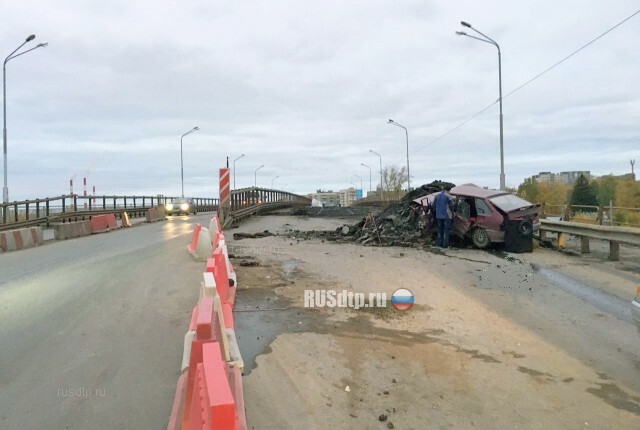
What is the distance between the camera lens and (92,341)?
498 cm

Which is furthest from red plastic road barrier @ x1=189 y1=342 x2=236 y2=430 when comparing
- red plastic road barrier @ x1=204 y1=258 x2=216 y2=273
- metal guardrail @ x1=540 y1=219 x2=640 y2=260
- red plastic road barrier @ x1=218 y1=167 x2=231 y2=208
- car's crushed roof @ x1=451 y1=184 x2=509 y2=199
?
red plastic road barrier @ x1=218 y1=167 x2=231 y2=208

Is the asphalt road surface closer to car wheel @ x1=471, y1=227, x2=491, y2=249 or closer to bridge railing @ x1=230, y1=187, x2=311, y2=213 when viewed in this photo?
car wheel @ x1=471, y1=227, x2=491, y2=249

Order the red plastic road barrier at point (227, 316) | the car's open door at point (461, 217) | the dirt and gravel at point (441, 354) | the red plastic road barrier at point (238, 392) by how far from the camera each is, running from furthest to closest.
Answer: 1. the car's open door at point (461, 217)
2. the red plastic road barrier at point (227, 316)
3. the dirt and gravel at point (441, 354)
4. the red plastic road barrier at point (238, 392)

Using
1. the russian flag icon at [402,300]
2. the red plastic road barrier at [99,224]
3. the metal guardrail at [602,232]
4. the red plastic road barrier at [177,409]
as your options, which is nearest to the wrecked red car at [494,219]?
the metal guardrail at [602,232]

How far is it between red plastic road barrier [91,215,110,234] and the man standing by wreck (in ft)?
42.7

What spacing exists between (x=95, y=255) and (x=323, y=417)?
8.83 meters

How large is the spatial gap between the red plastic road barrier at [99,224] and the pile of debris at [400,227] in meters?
9.51

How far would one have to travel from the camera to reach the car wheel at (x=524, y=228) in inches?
486

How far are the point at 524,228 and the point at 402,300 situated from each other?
279 inches

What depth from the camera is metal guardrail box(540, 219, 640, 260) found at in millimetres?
9969

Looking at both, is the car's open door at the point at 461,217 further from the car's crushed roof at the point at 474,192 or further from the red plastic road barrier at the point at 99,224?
the red plastic road barrier at the point at 99,224

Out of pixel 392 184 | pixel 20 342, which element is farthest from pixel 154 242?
pixel 392 184

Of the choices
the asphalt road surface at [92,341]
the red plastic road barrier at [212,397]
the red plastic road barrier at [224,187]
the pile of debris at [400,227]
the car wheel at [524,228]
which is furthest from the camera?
the red plastic road barrier at [224,187]

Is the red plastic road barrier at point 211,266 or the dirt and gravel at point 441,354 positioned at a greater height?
the red plastic road barrier at point 211,266
